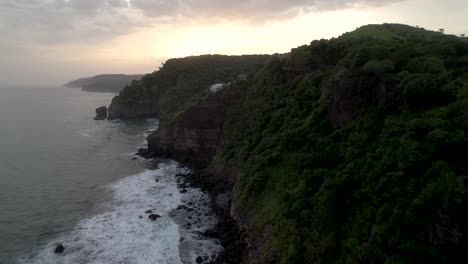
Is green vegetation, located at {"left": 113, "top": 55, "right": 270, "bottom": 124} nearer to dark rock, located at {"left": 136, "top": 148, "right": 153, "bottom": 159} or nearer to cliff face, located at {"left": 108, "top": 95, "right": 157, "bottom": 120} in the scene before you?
cliff face, located at {"left": 108, "top": 95, "right": 157, "bottom": 120}

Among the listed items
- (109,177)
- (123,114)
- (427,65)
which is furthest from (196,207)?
(123,114)

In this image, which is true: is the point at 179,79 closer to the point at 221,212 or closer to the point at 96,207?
the point at 96,207

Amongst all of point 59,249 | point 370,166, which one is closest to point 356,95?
point 370,166

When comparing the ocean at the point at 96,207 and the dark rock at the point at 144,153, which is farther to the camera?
the dark rock at the point at 144,153

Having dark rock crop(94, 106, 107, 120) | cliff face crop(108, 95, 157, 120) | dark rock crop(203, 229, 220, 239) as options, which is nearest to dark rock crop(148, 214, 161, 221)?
dark rock crop(203, 229, 220, 239)

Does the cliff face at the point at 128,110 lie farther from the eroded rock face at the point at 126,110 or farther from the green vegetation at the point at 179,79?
the green vegetation at the point at 179,79

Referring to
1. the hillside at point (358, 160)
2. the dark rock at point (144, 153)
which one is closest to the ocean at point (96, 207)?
the dark rock at point (144, 153)

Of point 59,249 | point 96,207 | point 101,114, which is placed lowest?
point 96,207

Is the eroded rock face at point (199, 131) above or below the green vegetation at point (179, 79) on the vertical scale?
below
